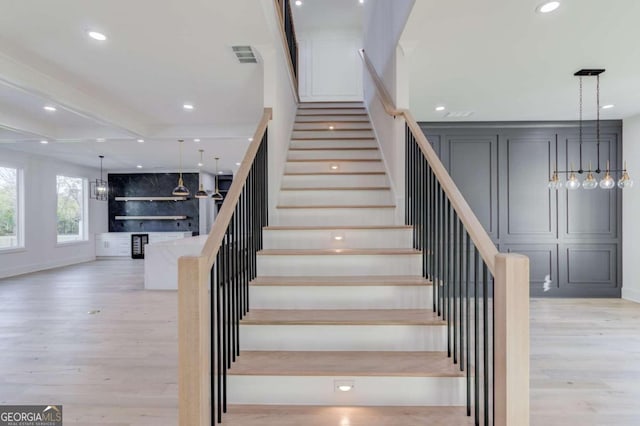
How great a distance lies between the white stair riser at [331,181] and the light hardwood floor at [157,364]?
2090 millimetres

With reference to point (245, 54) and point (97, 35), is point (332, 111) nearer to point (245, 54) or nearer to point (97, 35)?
point (245, 54)

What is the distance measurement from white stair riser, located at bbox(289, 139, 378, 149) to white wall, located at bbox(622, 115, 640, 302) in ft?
13.1

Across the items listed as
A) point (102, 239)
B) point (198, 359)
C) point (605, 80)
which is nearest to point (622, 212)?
point (605, 80)

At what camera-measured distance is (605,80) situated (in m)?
3.79

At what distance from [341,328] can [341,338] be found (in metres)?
0.06

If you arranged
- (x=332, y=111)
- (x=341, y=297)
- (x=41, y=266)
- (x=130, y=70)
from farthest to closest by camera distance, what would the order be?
1. (x=41, y=266)
2. (x=332, y=111)
3. (x=130, y=70)
4. (x=341, y=297)

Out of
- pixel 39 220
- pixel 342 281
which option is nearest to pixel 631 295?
pixel 342 281

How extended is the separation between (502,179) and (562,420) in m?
3.98

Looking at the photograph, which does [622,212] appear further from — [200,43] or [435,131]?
[200,43]

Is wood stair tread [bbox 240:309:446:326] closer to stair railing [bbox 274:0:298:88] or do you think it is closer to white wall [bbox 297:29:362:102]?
stair railing [bbox 274:0:298:88]

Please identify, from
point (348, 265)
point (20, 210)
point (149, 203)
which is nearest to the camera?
point (348, 265)

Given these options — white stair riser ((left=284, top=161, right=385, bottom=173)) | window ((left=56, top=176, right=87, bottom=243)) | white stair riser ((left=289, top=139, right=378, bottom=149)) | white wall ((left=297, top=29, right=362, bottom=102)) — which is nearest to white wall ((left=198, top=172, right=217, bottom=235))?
window ((left=56, top=176, right=87, bottom=243))

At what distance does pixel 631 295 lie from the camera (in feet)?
17.2

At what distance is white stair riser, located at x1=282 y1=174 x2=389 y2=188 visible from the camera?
Answer: 3.90 meters
